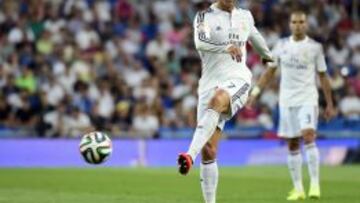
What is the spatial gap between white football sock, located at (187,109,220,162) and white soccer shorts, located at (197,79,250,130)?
0.99 feet

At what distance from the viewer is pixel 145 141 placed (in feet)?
79.6

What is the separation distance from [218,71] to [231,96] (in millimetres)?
398

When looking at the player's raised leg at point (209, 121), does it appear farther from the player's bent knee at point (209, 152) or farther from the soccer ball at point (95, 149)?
the soccer ball at point (95, 149)

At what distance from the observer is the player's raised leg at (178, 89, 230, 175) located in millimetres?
10250

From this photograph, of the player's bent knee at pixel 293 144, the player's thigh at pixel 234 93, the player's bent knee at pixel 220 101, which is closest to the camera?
the player's bent knee at pixel 220 101

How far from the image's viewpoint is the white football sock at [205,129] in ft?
33.8

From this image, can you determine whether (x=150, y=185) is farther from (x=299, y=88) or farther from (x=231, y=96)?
(x=231, y=96)

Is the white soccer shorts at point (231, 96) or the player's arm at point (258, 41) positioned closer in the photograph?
the white soccer shorts at point (231, 96)

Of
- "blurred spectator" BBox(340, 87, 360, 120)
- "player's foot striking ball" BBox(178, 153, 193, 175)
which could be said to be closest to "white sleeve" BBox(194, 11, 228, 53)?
"player's foot striking ball" BBox(178, 153, 193, 175)

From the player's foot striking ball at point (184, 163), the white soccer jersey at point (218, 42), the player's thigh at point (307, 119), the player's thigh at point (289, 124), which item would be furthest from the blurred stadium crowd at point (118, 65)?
the player's foot striking ball at point (184, 163)

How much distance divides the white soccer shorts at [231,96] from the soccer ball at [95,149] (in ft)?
4.75

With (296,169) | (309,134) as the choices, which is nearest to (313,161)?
(296,169)

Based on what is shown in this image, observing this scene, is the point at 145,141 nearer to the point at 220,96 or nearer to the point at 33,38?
the point at 33,38

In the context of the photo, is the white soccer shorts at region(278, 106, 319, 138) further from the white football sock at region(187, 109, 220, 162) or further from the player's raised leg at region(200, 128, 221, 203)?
the white football sock at region(187, 109, 220, 162)
